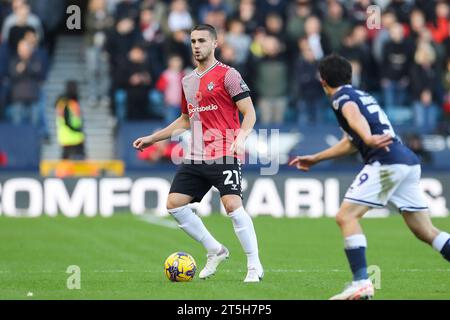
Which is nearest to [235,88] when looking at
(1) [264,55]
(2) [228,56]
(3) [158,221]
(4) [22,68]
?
(3) [158,221]

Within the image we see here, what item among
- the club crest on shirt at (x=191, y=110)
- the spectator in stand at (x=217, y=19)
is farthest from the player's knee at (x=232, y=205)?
the spectator in stand at (x=217, y=19)

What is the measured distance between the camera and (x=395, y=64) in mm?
24734

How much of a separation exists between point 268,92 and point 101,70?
3.92 m

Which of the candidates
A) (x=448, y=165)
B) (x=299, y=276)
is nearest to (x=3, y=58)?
(x=448, y=165)

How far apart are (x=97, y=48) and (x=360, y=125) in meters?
16.1

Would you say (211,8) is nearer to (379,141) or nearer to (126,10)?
(126,10)

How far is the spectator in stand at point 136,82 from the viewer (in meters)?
24.4

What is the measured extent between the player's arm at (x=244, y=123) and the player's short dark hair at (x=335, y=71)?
149 centimetres

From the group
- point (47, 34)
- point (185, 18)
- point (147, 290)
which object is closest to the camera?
point (147, 290)

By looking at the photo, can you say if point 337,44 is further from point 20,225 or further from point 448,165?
point 20,225

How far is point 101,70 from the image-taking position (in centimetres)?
2578

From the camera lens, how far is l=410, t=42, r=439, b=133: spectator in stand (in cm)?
2469

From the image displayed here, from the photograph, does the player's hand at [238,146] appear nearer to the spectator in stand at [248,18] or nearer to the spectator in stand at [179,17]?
the spectator in stand at [179,17]

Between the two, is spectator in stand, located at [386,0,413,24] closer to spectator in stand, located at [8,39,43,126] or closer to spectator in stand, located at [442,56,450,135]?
spectator in stand, located at [442,56,450,135]
